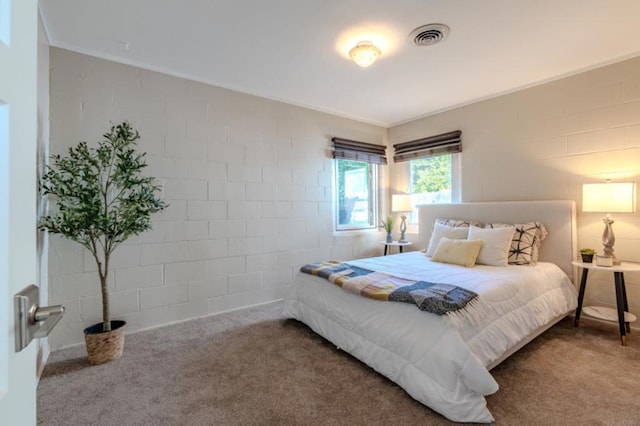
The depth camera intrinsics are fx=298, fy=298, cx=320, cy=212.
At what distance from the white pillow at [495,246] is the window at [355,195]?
188 cm

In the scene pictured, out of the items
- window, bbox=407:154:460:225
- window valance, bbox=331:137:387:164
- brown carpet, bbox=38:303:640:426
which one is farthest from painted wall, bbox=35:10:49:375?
window, bbox=407:154:460:225

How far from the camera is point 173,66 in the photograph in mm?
2863

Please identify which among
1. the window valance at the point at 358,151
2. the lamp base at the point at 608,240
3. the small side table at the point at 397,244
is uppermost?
the window valance at the point at 358,151

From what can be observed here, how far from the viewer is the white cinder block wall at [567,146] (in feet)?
9.06

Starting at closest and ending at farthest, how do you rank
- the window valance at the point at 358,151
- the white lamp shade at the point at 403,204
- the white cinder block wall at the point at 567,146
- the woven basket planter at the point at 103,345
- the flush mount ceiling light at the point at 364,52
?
the woven basket planter at the point at 103,345, the flush mount ceiling light at the point at 364,52, the white cinder block wall at the point at 567,146, the window valance at the point at 358,151, the white lamp shade at the point at 403,204

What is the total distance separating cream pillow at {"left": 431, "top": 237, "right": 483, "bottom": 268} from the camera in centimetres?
291

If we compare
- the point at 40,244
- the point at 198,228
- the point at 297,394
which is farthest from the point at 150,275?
the point at 297,394

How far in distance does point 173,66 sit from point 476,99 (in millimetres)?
3490

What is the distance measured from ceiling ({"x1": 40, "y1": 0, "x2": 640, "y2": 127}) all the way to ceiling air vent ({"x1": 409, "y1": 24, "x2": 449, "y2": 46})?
5cm

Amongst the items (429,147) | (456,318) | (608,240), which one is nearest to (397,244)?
(429,147)

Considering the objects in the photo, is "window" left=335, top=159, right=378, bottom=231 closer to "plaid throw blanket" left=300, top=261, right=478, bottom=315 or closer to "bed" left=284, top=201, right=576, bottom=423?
"bed" left=284, top=201, right=576, bottom=423

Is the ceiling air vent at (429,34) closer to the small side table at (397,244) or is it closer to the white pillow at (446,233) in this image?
the white pillow at (446,233)

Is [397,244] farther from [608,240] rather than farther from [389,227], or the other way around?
[608,240]

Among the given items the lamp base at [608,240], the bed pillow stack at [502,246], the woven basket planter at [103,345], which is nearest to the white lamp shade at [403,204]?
the bed pillow stack at [502,246]
